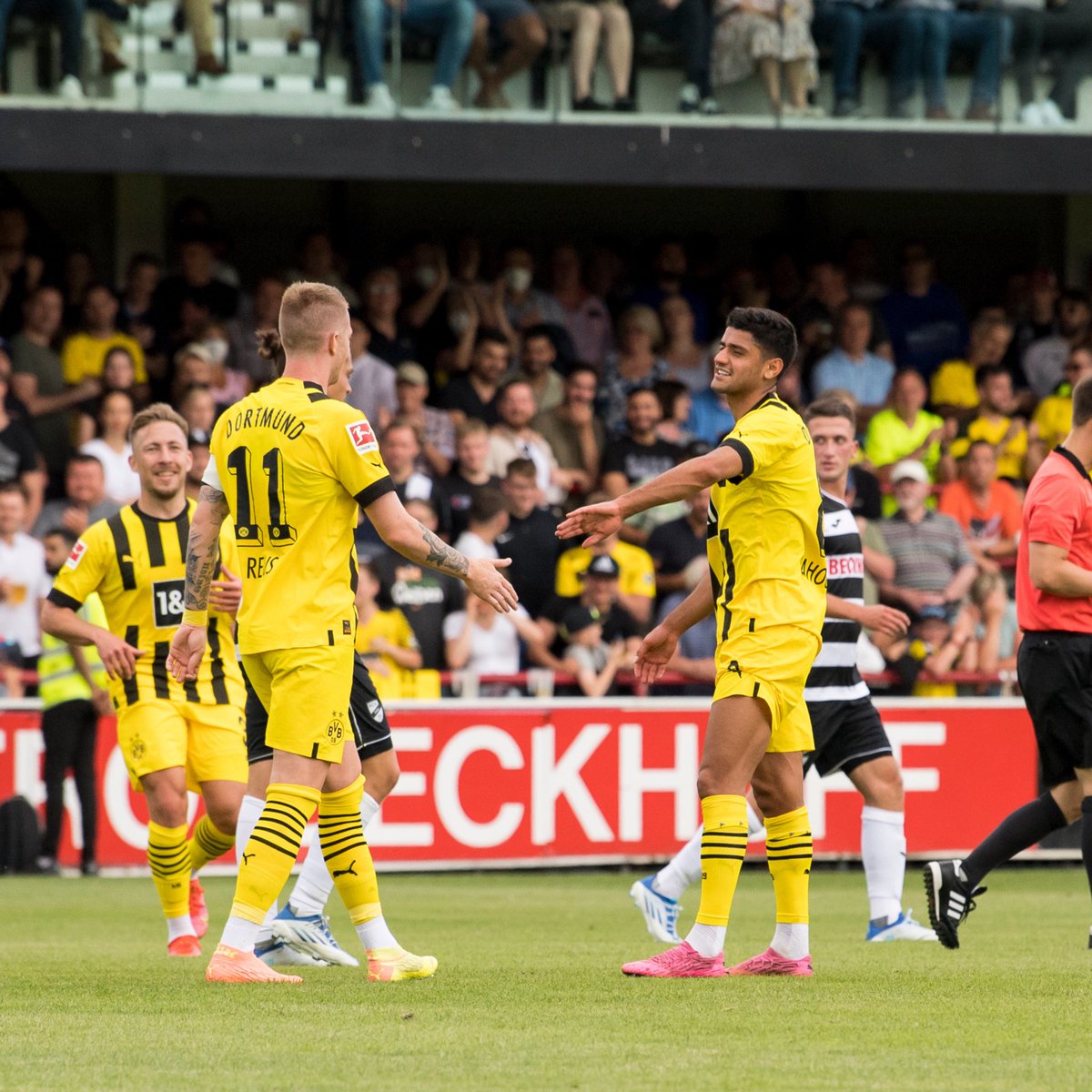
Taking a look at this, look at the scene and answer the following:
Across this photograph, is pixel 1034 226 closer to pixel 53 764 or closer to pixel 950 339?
pixel 950 339

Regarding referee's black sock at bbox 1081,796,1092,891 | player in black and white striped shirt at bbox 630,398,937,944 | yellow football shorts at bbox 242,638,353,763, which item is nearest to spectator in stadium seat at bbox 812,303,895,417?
player in black and white striped shirt at bbox 630,398,937,944

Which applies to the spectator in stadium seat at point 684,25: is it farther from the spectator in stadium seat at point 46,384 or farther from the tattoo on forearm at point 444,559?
the tattoo on forearm at point 444,559

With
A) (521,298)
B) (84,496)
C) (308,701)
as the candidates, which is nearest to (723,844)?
(308,701)

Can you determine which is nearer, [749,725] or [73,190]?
[749,725]

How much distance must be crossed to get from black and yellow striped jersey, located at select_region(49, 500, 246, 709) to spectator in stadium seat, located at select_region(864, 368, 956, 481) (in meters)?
Result: 8.69

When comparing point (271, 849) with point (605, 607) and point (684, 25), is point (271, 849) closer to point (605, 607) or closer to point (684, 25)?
point (605, 607)

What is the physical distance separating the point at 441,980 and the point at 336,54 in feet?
36.1

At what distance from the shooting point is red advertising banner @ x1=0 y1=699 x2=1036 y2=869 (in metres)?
13.0

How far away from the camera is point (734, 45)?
1633 centimetres

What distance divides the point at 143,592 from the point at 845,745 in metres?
3.07

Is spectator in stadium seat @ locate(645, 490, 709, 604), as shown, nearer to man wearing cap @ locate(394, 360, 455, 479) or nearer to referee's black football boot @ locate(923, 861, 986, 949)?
man wearing cap @ locate(394, 360, 455, 479)

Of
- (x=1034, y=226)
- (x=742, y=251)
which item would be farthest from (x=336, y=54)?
(x=1034, y=226)

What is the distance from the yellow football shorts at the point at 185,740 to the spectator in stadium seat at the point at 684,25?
961 cm

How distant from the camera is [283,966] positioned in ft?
23.9
